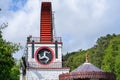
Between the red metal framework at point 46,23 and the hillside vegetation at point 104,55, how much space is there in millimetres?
15177

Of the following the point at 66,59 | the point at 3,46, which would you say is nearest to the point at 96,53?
the point at 66,59

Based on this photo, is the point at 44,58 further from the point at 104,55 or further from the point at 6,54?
the point at 104,55

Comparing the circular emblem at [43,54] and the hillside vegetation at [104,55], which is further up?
the hillside vegetation at [104,55]

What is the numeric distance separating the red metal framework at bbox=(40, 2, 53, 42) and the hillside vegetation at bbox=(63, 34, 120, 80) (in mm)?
15177

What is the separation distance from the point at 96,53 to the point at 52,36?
36928mm

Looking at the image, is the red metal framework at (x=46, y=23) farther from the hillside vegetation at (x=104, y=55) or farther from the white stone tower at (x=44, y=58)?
the hillside vegetation at (x=104, y=55)

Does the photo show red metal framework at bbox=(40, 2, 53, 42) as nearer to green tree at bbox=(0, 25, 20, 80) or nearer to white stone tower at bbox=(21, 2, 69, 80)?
white stone tower at bbox=(21, 2, 69, 80)

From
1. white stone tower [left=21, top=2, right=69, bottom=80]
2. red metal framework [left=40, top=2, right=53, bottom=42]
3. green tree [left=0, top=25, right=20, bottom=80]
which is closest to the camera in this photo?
green tree [left=0, top=25, right=20, bottom=80]

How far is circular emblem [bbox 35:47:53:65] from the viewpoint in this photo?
56.7 metres

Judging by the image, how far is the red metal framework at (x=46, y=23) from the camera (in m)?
58.1

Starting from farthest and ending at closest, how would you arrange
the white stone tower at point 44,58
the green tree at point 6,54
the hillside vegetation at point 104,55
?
the hillside vegetation at point 104,55, the white stone tower at point 44,58, the green tree at point 6,54

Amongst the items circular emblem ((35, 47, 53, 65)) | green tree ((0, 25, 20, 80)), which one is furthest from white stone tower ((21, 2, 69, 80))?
green tree ((0, 25, 20, 80))

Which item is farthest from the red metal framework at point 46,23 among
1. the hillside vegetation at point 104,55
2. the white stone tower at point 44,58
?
the hillside vegetation at point 104,55

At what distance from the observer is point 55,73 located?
55.0 metres
